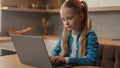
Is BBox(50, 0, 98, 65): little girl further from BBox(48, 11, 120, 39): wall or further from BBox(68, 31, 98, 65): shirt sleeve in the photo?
BBox(48, 11, 120, 39): wall

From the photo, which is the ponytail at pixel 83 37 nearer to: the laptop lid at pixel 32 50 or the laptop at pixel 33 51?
the laptop at pixel 33 51

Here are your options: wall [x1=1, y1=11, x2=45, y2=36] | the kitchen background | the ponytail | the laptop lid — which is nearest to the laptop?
the laptop lid

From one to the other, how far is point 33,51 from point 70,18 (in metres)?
0.32

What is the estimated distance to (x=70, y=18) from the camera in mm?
1341

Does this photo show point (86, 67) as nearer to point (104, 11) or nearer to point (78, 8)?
point (78, 8)

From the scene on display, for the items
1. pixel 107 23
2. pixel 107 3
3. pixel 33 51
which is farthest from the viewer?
pixel 107 23

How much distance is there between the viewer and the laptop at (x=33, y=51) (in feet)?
3.62

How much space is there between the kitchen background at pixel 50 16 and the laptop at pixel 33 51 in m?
1.75

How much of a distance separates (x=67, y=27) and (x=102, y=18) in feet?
6.06

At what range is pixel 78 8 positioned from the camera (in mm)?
1380

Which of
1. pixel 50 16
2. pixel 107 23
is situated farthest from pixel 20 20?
pixel 107 23

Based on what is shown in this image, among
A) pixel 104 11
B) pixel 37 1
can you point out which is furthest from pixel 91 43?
pixel 37 1

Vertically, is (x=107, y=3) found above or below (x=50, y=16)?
above

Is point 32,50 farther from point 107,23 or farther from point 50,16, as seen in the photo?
point 50,16
